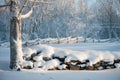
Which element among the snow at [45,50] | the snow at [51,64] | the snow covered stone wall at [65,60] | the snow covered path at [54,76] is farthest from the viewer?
the snow at [45,50]

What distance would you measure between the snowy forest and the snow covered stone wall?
3653 centimetres

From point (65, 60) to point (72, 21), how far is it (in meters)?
49.3

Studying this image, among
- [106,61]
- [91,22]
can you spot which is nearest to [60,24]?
[91,22]

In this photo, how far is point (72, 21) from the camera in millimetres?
64000

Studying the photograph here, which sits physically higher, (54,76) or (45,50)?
(45,50)

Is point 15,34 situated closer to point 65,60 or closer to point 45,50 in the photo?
point 45,50

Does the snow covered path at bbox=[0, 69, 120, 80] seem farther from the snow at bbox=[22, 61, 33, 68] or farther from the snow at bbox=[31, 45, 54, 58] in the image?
the snow at bbox=[31, 45, 54, 58]

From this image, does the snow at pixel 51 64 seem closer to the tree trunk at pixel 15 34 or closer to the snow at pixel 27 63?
the snow at pixel 27 63

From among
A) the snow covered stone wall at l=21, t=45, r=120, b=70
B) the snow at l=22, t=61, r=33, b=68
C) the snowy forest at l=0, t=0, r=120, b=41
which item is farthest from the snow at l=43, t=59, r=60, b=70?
the snowy forest at l=0, t=0, r=120, b=41

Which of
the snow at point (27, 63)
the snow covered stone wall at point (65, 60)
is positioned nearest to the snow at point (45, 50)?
the snow covered stone wall at point (65, 60)

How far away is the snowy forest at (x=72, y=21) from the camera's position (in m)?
55.0

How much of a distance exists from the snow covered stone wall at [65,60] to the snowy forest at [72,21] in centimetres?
3653

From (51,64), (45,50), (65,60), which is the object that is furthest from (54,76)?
(45,50)

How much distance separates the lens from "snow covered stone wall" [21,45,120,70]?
14.7m
